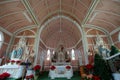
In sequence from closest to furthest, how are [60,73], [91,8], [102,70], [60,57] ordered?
1. [102,70]
2. [60,73]
3. [91,8]
4. [60,57]

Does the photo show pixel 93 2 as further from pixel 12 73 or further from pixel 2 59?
pixel 2 59

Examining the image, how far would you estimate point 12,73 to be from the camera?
5.22 metres

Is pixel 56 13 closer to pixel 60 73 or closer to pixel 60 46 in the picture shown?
pixel 60 46

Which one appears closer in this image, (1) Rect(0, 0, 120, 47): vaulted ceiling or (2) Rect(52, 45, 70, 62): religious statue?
(1) Rect(0, 0, 120, 47): vaulted ceiling

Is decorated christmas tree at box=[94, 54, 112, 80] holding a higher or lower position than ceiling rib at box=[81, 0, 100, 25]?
lower

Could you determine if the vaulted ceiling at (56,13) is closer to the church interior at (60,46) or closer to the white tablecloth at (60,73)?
the church interior at (60,46)

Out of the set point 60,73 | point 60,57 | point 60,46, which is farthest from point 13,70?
point 60,46

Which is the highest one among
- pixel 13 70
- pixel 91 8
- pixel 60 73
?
pixel 91 8

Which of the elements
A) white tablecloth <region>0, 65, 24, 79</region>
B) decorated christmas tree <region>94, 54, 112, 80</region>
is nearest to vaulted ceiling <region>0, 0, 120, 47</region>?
white tablecloth <region>0, 65, 24, 79</region>

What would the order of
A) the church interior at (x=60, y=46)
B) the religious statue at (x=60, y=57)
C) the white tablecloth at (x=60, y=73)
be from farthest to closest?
the religious statue at (x=60, y=57) < the white tablecloth at (x=60, y=73) < the church interior at (x=60, y=46)

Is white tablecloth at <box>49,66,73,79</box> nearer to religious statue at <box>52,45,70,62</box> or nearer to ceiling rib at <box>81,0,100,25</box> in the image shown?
religious statue at <box>52,45,70,62</box>

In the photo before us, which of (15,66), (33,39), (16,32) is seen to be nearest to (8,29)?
(16,32)

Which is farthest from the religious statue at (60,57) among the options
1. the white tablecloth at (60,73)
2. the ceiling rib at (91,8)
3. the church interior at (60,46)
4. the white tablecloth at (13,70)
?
the ceiling rib at (91,8)

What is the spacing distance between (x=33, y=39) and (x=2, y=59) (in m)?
3.99
